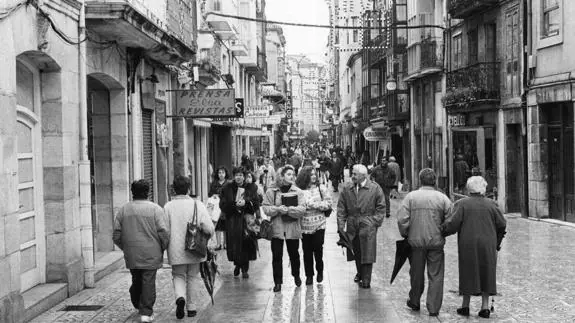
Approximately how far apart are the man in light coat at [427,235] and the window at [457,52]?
753 inches

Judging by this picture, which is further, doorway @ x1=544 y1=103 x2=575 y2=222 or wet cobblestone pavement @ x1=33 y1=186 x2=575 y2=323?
doorway @ x1=544 y1=103 x2=575 y2=222

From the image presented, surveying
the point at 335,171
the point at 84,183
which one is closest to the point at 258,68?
the point at 335,171

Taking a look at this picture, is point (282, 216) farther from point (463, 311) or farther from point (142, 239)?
point (463, 311)

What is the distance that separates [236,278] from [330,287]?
173 cm

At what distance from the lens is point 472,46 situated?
26.3 metres

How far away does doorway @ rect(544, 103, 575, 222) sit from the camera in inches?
762

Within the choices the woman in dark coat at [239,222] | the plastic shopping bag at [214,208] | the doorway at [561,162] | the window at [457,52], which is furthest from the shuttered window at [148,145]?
the window at [457,52]

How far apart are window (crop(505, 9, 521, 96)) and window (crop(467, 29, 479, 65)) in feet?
8.90

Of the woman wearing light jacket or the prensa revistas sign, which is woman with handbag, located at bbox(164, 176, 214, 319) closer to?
the woman wearing light jacket

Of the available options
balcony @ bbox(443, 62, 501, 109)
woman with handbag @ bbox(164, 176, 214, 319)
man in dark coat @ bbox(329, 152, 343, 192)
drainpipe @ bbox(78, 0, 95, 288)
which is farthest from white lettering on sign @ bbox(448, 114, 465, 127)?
woman with handbag @ bbox(164, 176, 214, 319)

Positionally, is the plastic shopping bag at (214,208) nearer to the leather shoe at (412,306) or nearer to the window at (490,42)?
the leather shoe at (412,306)

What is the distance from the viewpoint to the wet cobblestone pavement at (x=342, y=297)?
30.3 ft

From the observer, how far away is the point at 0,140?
8.21 metres

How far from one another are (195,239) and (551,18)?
1403 cm
